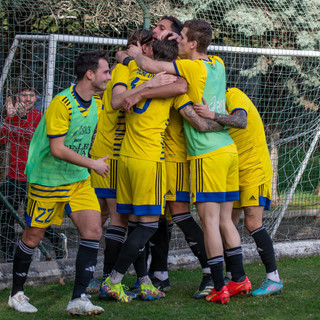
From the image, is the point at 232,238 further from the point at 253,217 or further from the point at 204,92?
the point at 204,92

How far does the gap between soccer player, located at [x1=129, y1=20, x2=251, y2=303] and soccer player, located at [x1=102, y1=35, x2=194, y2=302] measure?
11 cm

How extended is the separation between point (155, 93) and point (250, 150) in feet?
3.63

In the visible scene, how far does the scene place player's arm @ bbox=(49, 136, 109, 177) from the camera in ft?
15.6

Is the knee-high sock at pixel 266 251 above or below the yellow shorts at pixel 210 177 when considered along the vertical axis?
below

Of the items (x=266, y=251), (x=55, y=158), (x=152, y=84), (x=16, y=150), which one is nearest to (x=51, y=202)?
(x=55, y=158)

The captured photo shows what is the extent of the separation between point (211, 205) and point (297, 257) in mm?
2531

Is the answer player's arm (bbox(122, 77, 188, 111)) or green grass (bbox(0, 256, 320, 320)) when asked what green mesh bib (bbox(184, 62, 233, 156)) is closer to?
player's arm (bbox(122, 77, 188, 111))

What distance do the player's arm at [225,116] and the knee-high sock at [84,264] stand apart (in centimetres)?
137

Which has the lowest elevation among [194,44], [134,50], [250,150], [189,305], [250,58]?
[189,305]

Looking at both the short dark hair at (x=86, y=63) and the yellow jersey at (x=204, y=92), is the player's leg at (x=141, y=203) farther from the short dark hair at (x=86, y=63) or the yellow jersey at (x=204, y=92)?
the short dark hair at (x=86, y=63)

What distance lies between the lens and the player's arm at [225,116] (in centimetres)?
528

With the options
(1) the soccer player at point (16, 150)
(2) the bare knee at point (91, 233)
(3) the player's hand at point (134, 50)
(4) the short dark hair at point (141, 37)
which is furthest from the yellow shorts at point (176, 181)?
(1) the soccer player at point (16, 150)

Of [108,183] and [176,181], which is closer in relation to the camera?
[176,181]

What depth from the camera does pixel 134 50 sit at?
17.9ft
